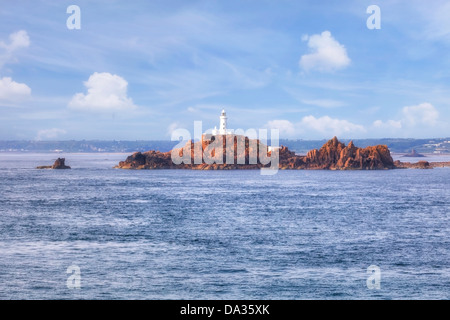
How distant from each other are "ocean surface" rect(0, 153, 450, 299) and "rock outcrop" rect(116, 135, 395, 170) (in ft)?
351

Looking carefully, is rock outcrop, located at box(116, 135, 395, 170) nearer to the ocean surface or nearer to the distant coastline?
the distant coastline

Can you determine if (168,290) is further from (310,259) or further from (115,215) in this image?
(115,215)

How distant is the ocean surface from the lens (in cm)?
2784

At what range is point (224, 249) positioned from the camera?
37.6 meters

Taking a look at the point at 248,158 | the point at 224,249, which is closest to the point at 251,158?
the point at 248,158

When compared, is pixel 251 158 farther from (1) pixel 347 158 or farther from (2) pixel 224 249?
(2) pixel 224 249

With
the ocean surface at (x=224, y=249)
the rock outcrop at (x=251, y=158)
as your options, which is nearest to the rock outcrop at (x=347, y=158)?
the rock outcrop at (x=251, y=158)

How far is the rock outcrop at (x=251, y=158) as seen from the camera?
17712 centimetres

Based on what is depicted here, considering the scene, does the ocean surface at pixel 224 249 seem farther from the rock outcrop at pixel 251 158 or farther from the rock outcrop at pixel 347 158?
the rock outcrop at pixel 251 158

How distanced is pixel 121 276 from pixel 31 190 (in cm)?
6893

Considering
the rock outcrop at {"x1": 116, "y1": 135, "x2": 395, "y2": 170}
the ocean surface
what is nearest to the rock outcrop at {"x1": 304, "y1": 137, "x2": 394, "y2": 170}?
the rock outcrop at {"x1": 116, "y1": 135, "x2": 395, "y2": 170}

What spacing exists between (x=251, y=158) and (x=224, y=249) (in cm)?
15272
